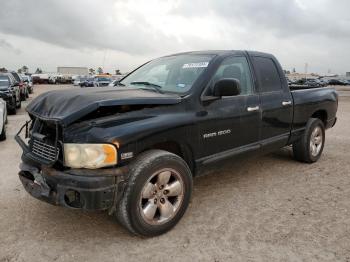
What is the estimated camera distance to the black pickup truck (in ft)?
9.25

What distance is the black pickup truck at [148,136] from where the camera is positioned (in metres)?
2.82

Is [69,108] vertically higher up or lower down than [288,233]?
higher up

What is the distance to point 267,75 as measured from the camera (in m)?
4.68

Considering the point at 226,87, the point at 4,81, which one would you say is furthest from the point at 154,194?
the point at 4,81

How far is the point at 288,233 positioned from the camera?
3225 millimetres

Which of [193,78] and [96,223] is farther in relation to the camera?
[193,78]

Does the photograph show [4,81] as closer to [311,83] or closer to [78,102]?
[78,102]

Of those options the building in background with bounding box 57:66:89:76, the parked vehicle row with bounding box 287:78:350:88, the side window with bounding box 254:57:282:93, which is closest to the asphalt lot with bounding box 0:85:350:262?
the side window with bounding box 254:57:282:93

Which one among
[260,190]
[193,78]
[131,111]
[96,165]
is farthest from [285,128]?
[96,165]

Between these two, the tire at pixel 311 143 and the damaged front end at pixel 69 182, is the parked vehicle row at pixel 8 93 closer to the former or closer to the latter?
the damaged front end at pixel 69 182

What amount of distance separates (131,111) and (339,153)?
4.82 meters

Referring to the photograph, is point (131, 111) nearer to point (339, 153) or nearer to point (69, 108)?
point (69, 108)

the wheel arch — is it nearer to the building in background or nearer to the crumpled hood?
the crumpled hood

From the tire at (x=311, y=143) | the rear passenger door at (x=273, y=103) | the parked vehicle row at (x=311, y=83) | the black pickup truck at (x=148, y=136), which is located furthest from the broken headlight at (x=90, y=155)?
the parked vehicle row at (x=311, y=83)
